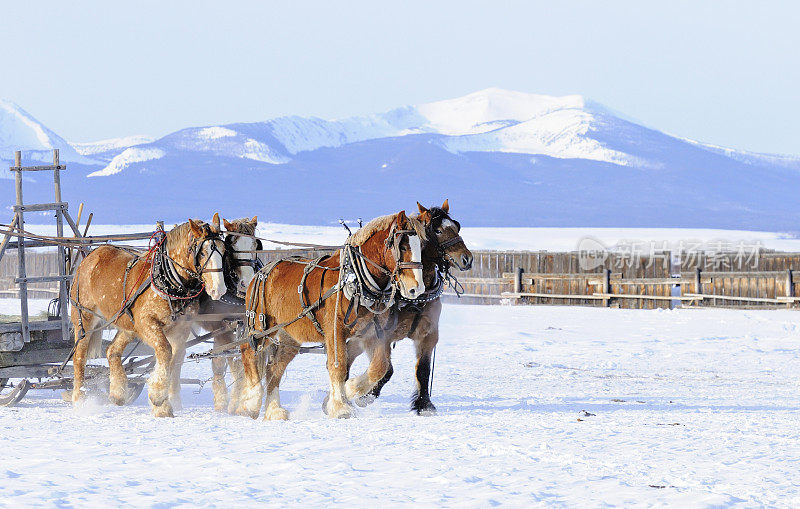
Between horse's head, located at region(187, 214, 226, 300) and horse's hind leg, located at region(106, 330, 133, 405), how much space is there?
145 cm

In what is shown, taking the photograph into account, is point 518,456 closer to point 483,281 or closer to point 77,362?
point 77,362

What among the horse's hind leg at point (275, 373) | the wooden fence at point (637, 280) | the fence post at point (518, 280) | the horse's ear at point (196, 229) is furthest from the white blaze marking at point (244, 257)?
the fence post at point (518, 280)

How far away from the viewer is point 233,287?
1066 centimetres

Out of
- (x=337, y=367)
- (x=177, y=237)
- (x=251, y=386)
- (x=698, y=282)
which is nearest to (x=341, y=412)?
(x=337, y=367)

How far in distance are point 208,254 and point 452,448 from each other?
3297 mm

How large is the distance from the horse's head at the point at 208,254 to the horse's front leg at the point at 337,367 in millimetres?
1191

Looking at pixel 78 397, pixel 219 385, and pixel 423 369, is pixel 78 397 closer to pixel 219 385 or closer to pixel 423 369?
pixel 219 385

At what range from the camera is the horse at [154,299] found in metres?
9.88

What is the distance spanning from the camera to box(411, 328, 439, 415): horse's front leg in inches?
379

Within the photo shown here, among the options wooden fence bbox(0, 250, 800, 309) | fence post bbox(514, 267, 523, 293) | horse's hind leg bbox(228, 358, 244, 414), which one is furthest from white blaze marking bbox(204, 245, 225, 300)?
fence post bbox(514, 267, 523, 293)

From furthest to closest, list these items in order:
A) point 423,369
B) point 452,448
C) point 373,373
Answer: point 423,369 → point 373,373 → point 452,448

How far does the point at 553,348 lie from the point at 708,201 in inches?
6867

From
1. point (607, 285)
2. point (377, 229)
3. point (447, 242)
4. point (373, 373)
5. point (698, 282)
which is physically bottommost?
point (373, 373)

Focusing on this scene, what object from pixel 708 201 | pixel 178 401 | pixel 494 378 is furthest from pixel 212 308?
pixel 708 201
